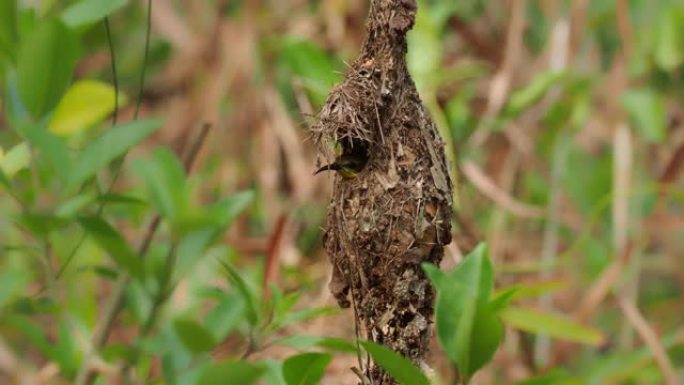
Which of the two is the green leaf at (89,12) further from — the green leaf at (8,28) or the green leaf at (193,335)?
the green leaf at (193,335)

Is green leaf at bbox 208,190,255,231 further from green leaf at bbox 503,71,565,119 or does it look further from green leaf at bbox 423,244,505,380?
green leaf at bbox 503,71,565,119

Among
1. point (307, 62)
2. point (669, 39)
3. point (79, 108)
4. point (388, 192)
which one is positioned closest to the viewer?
point (388, 192)

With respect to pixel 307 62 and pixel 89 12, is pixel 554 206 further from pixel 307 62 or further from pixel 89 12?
pixel 89 12

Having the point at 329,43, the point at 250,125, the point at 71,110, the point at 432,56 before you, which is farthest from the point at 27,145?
the point at 250,125

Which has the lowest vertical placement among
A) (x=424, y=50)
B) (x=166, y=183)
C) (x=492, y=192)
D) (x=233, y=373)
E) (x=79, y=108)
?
(x=233, y=373)

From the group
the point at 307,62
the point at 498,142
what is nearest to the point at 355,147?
the point at 307,62

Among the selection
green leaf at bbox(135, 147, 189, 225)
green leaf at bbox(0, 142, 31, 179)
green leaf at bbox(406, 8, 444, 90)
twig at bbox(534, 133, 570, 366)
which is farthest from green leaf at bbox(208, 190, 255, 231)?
twig at bbox(534, 133, 570, 366)

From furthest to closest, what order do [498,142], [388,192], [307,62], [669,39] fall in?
[498,142] < [669,39] < [307,62] < [388,192]

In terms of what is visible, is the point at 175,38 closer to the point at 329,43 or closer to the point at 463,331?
the point at 329,43
